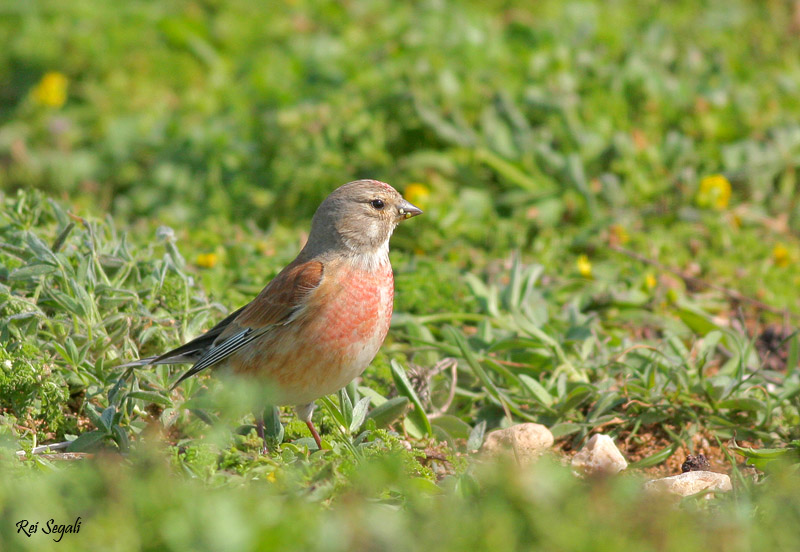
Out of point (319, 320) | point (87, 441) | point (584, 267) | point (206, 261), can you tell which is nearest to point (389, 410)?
point (319, 320)

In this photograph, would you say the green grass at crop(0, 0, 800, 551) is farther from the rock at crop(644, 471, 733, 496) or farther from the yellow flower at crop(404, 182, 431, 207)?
the rock at crop(644, 471, 733, 496)

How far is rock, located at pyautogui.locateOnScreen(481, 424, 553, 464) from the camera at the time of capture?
3795mm

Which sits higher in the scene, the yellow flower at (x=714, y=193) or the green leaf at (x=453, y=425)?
the yellow flower at (x=714, y=193)

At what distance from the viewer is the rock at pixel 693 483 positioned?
134 inches

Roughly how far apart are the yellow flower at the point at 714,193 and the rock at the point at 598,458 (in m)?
2.58

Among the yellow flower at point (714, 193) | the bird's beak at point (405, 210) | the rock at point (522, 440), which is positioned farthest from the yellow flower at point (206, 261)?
A: the yellow flower at point (714, 193)

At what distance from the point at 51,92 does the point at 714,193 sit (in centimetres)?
530

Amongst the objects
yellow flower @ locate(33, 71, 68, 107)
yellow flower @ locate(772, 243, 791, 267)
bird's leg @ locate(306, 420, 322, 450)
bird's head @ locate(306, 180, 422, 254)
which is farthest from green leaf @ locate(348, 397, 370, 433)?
yellow flower @ locate(33, 71, 68, 107)

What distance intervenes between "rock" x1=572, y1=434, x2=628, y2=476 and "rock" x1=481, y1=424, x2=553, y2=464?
150mm

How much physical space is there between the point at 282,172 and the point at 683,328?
9.41 ft

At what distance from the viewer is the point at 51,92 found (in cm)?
768

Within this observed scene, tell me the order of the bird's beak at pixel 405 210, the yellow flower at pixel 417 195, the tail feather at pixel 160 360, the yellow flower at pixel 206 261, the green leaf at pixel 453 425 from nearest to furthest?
1. the tail feather at pixel 160 360
2. the green leaf at pixel 453 425
3. the bird's beak at pixel 405 210
4. the yellow flower at pixel 206 261
5. the yellow flower at pixel 417 195

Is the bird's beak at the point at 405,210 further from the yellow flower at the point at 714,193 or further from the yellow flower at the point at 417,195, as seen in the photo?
the yellow flower at the point at 714,193

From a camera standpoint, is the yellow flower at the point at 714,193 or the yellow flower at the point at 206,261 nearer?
the yellow flower at the point at 206,261
